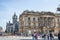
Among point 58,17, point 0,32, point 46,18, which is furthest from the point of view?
point 46,18

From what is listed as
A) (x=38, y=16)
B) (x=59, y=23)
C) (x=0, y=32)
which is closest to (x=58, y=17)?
(x=59, y=23)

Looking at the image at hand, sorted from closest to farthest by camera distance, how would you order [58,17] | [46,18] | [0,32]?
[0,32] → [58,17] → [46,18]

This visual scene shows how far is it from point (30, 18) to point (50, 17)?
102 inches

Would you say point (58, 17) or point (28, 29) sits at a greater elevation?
point (58, 17)

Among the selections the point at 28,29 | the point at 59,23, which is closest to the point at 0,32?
the point at 28,29

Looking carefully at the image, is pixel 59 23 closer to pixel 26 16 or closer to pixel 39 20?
pixel 39 20

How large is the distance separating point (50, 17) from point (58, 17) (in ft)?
3.16

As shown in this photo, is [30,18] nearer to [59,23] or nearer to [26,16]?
[26,16]

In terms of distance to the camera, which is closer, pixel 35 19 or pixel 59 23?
pixel 59 23

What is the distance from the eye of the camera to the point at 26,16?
21234 millimetres

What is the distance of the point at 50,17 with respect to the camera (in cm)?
2023

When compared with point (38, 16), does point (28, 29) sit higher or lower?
lower

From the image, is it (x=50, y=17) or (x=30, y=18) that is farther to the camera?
(x=30, y=18)

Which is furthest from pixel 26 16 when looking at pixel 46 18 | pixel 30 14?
pixel 46 18
